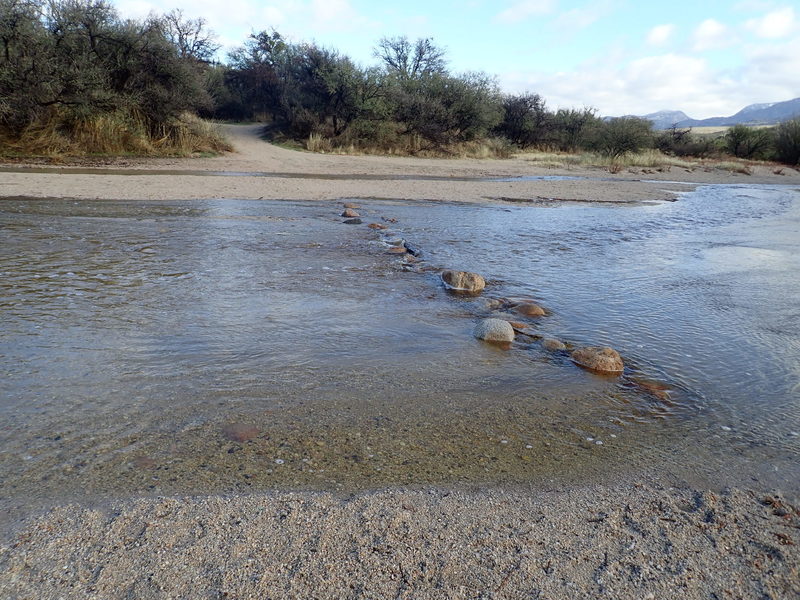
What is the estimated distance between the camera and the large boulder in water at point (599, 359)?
153 inches

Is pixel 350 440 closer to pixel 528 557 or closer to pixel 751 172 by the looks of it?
pixel 528 557

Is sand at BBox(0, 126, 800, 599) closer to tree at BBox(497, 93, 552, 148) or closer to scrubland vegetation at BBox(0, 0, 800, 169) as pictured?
scrubland vegetation at BBox(0, 0, 800, 169)

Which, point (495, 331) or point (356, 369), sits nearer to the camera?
point (356, 369)


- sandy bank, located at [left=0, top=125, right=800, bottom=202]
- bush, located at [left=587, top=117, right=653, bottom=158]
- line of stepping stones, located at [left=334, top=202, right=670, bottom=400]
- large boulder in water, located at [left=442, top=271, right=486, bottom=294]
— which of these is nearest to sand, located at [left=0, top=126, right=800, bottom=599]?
line of stepping stones, located at [left=334, top=202, right=670, bottom=400]

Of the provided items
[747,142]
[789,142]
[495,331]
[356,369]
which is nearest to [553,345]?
[495,331]

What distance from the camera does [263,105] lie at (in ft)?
126

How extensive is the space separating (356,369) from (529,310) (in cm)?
209

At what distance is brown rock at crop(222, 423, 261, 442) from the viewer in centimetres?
279

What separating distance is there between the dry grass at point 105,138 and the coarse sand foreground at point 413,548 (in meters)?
17.4

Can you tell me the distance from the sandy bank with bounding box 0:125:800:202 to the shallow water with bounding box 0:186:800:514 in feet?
16.7

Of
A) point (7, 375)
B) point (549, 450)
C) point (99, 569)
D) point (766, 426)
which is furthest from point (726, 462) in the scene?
point (7, 375)

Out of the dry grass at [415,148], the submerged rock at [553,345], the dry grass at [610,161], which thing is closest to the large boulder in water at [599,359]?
the submerged rock at [553,345]

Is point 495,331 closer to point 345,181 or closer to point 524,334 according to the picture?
point 524,334

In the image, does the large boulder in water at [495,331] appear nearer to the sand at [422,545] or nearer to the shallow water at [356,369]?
the shallow water at [356,369]
